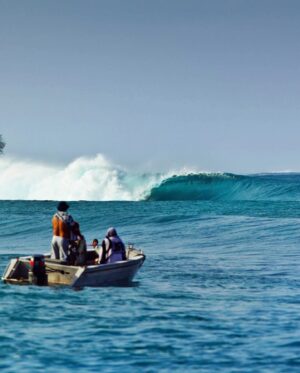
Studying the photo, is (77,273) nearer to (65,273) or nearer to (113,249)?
(65,273)

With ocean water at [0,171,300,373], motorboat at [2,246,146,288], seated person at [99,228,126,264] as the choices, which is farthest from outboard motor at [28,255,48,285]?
seated person at [99,228,126,264]

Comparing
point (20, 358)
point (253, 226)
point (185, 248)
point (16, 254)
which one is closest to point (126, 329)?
point (20, 358)

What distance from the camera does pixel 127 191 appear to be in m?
94.8

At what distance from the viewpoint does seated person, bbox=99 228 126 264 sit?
66.1 feet

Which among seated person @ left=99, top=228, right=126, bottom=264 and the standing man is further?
seated person @ left=99, top=228, right=126, bottom=264

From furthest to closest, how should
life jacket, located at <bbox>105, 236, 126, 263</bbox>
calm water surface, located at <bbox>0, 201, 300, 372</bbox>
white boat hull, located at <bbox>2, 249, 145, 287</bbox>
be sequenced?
life jacket, located at <bbox>105, 236, 126, 263</bbox> < white boat hull, located at <bbox>2, 249, 145, 287</bbox> < calm water surface, located at <bbox>0, 201, 300, 372</bbox>

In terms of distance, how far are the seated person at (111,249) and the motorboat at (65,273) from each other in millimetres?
318

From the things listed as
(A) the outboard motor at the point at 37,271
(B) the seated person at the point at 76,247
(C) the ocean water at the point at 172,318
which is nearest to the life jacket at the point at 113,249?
(B) the seated person at the point at 76,247

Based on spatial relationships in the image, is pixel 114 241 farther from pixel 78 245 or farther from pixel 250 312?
pixel 250 312

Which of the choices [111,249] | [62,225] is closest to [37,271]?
[62,225]

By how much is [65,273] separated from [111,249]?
1673mm

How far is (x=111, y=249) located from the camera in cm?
2023

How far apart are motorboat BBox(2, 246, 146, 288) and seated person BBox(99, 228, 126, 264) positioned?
32cm

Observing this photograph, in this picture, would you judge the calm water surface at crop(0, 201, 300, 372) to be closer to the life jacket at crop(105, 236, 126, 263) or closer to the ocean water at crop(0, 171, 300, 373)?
the ocean water at crop(0, 171, 300, 373)
